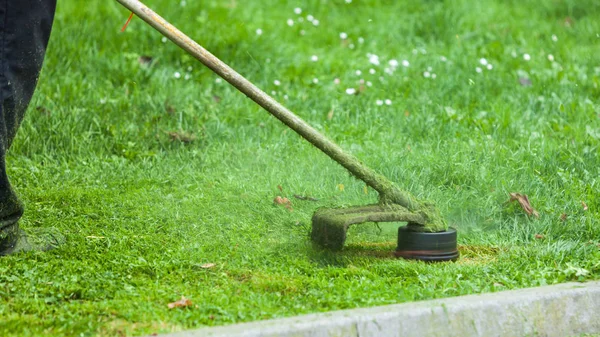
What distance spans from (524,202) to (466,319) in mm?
1344

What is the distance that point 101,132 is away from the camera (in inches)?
201

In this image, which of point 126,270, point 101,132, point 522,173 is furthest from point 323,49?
point 126,270

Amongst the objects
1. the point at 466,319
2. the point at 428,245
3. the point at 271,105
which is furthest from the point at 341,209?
the point at 466,319

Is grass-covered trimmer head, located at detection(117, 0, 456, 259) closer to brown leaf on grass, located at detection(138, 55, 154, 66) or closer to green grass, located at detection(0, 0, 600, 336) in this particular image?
green grass, located at detection(0, 0, 600, 336)

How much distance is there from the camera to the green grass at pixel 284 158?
3041mm

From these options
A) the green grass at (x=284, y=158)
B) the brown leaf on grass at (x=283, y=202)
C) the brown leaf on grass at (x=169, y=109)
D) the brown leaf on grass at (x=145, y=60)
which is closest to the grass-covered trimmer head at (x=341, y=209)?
the green grass at (x=284, y=158)

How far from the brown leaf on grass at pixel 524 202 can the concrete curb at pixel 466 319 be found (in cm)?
87

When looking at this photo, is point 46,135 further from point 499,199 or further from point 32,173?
point 499,199

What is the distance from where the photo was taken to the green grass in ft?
9.98

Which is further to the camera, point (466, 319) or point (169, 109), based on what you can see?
point (169, 109)

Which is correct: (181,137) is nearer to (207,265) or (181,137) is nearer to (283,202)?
(283,202)

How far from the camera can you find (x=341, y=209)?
11.5ft

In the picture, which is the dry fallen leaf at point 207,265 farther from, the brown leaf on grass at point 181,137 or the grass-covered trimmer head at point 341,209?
the brown leaf on grass at point 181,137

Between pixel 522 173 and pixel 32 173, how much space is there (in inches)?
107
